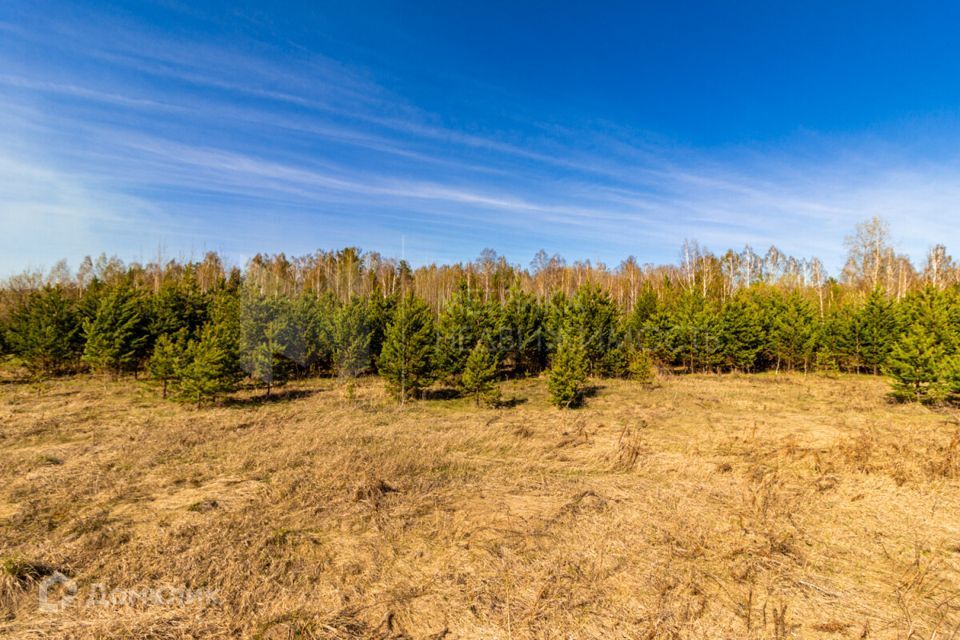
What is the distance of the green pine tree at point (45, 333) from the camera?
28.7 metres

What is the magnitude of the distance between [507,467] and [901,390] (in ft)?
83.4

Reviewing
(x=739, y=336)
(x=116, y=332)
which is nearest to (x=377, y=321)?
(x=116, y=332)

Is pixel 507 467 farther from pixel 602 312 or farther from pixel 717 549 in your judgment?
pixel 602 312

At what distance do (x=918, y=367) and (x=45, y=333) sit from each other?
55062 millimetres

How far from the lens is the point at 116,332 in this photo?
26375 millimetres

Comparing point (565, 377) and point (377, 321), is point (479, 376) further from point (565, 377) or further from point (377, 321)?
point (377, 321)

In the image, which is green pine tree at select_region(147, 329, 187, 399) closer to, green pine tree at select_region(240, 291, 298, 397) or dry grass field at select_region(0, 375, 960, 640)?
green pine tree at select_region(240, 291, 298, 397)

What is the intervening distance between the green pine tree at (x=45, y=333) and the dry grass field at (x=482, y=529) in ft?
56.0

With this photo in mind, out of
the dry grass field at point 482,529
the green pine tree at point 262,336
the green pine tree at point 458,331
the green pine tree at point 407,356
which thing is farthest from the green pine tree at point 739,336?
the green pine tree at point 262,336

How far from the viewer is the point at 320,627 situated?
556cm

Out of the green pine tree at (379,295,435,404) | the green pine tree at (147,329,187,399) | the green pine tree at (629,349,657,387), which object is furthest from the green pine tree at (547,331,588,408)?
the green pine tree at (147,329,187,399)

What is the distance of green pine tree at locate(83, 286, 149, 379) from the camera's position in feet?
85.4

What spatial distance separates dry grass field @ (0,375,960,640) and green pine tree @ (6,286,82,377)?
1706 cm

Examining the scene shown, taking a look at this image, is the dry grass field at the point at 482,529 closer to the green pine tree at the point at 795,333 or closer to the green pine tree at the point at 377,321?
the green pine tree at the point at 377,321
